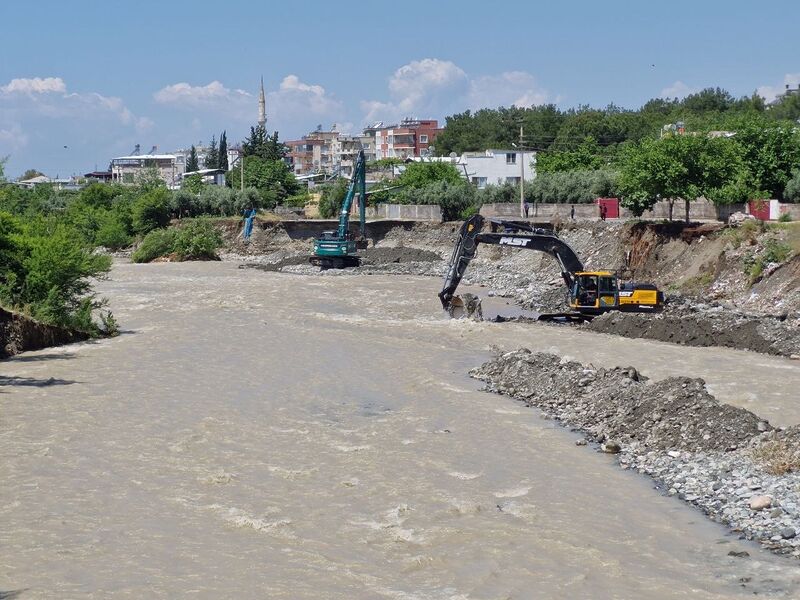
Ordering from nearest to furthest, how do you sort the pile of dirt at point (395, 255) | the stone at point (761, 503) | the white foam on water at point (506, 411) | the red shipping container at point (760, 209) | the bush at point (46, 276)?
the stone at point (761, 503)
the white foam on water at point (506, 411)
the bush at point (46, 276)
the red shipping container at point (760, 209)
the pile of dirt at point (395, 255)

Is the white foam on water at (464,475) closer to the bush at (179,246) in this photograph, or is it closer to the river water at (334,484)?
the river water at (334,484)

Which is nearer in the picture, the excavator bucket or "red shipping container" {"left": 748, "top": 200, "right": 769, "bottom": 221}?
the excavator bucket

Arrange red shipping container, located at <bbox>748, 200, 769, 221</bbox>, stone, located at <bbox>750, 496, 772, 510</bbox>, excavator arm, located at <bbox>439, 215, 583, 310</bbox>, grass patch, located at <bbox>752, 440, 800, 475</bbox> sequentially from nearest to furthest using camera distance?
1. stone, located at <bbox>750, 496, 772, 510</bbox>
2. grass patch, located at <bbox>752, 440, 800, 475</bbox>
3. excavator arm, located at <bbox>439, 215, 583, 310</bbox>
4. red shipping container, located at <bbox>748, 200, 769, 221</bbox>

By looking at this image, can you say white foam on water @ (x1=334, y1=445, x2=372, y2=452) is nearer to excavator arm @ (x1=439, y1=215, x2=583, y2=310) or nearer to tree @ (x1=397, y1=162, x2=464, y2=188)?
excavator arm @ (x1=439, y1=215, x2=583, y2=310)

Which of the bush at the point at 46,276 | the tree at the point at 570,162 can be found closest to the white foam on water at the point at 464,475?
the bush at the point at 46,276

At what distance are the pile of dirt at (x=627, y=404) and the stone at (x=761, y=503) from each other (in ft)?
9.59

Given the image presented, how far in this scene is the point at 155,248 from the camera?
78750 millimetres

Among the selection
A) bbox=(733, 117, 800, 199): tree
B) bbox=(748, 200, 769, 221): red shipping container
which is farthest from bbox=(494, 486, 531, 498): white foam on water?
bbox=(733, 117, 800, 199): tree

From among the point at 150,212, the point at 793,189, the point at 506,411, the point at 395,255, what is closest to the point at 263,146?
the point at 150,212

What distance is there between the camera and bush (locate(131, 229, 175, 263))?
258ft

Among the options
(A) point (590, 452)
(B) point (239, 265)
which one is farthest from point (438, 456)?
(B) point (239, 265)

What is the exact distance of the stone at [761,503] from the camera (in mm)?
15805

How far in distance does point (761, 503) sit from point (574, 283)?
22.9 metres

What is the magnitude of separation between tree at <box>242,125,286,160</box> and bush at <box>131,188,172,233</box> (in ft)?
143
